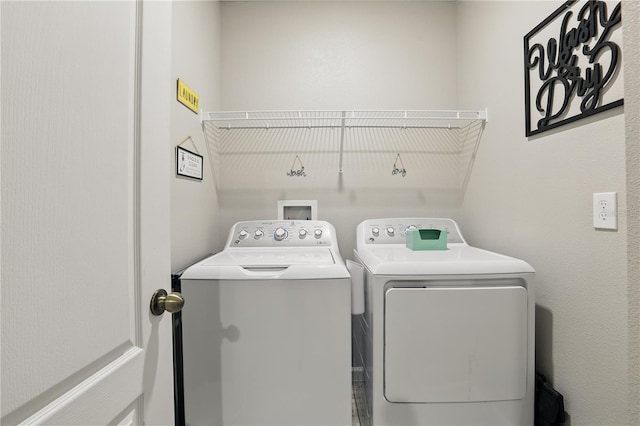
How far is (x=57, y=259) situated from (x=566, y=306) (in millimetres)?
1672

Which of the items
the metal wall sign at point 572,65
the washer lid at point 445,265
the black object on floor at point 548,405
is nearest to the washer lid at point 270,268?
the washer lid at point 445,265

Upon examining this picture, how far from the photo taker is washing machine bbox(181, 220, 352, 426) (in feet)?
3.77

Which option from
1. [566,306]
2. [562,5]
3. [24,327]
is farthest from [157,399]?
[562,5]

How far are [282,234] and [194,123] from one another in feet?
2.79

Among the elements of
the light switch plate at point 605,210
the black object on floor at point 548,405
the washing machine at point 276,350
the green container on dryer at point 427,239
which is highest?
the light switch plate at point 605,210

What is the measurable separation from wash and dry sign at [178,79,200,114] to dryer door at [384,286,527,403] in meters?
1.44

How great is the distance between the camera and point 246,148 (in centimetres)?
203

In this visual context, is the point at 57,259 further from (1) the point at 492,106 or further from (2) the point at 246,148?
(1) the point at 492,106

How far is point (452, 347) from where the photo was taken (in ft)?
3.72

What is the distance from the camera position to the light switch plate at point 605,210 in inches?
37.4

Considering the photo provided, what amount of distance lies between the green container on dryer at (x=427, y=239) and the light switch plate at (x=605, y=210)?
63 cm

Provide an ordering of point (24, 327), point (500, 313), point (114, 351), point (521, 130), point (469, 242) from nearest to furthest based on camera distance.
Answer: point (24, 327) → point (114, 351) → point (500, 313) → point (521, 130) → point (469, 242)

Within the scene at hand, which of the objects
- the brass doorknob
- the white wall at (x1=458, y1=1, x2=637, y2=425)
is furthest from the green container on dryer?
the brass doorknob

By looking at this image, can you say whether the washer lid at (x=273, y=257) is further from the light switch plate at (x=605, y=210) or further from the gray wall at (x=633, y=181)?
the light switch plate at (x=605, y=210)
